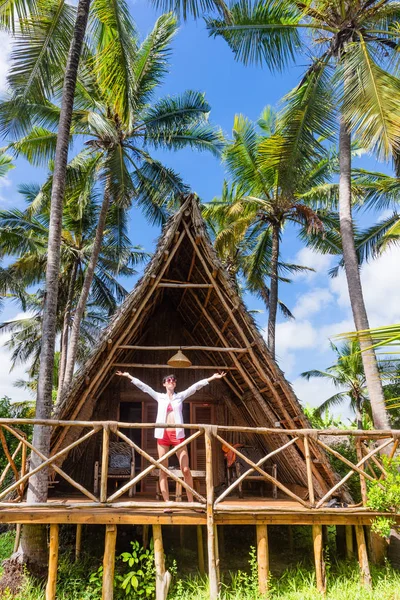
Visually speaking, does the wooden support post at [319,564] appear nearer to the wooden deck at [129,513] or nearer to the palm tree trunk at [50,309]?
the wooden deck at [129,513]

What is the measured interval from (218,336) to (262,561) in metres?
3.69

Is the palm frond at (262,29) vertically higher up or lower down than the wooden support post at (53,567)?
higher up

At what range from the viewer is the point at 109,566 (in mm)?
5430

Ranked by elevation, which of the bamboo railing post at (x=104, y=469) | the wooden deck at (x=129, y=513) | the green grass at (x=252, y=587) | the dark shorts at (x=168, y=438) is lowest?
the green grass at (x=252, y=587)

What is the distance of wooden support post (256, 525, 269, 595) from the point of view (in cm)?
567

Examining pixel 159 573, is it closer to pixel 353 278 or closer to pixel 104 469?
pixel 104 469

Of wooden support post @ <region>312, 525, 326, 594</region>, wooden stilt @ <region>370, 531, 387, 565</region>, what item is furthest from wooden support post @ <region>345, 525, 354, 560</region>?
wooden support post @ <region>312, 525, 326, 594</region>

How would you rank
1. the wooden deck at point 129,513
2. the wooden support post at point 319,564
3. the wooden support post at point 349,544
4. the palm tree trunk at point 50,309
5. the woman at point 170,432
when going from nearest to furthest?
the wooden deck at point 129,513 → the wooden support post at point 319,564 → the woman at point 170,432 → the palm tree trunk at point 50,309 → the wooden support post at point 349,544

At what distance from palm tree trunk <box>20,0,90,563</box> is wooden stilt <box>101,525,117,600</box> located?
1047mm

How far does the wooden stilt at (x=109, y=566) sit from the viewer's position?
17.5 feet

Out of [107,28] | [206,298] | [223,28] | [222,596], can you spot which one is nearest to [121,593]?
[222,596]

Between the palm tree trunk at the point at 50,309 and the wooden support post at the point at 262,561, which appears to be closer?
the wooden support post at the point at 262,561

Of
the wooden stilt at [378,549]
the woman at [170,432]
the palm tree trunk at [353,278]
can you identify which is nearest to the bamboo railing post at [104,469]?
the woman at [170,432]

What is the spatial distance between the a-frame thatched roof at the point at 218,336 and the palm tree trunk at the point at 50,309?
586 millimetres
